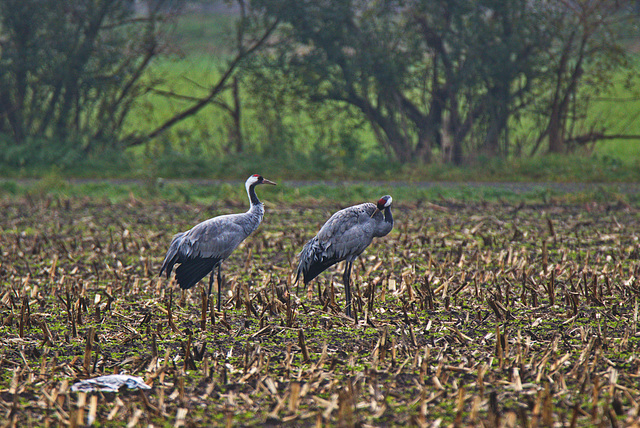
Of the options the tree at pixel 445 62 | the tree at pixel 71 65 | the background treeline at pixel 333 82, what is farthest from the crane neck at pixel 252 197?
the tree at pixel 71 65

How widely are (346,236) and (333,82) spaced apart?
499 inches

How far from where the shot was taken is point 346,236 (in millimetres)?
7059

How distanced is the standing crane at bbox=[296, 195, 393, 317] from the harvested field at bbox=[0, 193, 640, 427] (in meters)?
0.31

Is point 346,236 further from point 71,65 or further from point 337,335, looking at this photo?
point 71,65

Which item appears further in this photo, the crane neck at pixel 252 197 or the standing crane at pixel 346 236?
the crane neck at pixel 252 197

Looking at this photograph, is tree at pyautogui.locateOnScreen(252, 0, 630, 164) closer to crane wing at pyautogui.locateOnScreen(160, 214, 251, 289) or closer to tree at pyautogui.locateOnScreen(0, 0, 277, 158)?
tree at pyautogui.locateOnScreen(0, 0, 277, 158)

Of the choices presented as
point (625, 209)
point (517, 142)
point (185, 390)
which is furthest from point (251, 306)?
point (517, 142)

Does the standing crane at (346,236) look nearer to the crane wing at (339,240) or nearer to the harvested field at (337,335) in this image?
the crane wing at (339,240)

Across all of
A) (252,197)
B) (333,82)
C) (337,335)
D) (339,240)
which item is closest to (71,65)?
(333,82)

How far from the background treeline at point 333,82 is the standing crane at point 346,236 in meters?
10.7

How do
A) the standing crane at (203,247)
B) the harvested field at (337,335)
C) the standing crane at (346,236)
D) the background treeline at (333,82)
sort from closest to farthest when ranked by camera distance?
the harvested field at (337,335) < the standing crane at (346,236) < the standing crane at (203,247) < the background treeline at (333,82)

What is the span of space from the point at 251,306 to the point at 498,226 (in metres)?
5.97

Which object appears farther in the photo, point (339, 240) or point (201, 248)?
point (201, 248)

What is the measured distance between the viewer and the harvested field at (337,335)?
15.0 ft
